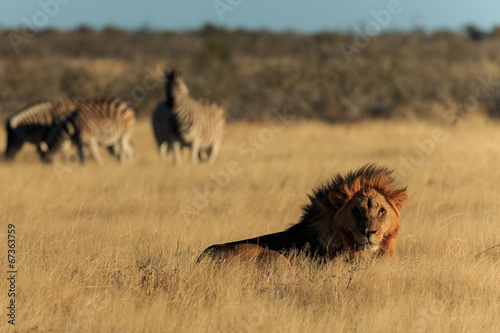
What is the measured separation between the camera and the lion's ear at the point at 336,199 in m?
5.30

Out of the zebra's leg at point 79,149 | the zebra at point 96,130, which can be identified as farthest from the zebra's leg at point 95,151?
the zebra's leg at point 79,149

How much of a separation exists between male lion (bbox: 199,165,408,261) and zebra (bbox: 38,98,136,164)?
9.56 m

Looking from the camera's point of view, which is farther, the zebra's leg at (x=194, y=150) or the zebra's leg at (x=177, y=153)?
the zebra's leg at (x=194, y=150)

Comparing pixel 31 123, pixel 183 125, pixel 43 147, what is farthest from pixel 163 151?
pixel 31 123

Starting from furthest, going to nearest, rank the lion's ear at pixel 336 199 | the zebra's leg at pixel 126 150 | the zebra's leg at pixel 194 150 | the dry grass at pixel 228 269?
the zebra's leg at pixel 126 150 → the zebra's leg at pixel 194 150 → the lion's ear at pixel 336 199 → the dry grass at pixel 228 269

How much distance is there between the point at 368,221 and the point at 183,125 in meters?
Answer: 10.4

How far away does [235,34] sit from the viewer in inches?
2571

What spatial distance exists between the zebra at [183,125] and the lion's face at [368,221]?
943cm

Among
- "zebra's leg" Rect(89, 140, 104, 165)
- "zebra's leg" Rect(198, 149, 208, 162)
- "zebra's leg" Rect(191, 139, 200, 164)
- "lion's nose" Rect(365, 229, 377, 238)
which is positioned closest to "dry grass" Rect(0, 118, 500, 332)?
"lion's nose" Rect(365, 229, 377, 238)

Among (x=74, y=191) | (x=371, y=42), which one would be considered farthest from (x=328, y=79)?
(x=74, y=191)

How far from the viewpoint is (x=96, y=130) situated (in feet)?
49.9

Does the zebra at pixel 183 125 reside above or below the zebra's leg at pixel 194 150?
above

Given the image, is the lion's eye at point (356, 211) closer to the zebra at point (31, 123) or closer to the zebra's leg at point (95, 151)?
the zebra's leg at point (95, 151)

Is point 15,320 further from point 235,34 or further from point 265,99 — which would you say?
point 235,34
